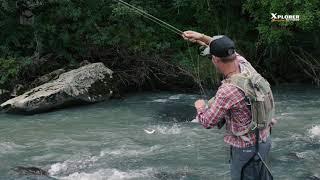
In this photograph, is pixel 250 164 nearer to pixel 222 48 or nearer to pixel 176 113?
pixel 222 48

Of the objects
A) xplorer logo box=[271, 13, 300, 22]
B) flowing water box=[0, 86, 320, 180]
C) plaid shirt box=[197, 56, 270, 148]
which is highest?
xplorer logo box=[271, 13, 300, 22]

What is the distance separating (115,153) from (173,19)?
816cm

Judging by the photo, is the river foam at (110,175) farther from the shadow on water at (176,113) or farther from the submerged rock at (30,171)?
the shadow on water at (176,113)

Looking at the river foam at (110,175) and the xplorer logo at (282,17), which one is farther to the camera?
the xplorer logo at (282,17)

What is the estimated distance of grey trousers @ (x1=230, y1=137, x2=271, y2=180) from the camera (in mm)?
3676

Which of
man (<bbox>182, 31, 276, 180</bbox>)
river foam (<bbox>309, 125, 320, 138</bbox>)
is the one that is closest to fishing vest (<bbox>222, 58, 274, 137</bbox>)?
man (<bbox>182, 31, 276, 180</bbox>)

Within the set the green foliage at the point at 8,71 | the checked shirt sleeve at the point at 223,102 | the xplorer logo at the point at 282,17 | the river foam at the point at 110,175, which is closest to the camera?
the checked shirt sleeve at the point at 223,102

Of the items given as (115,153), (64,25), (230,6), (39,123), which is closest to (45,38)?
(64,25)

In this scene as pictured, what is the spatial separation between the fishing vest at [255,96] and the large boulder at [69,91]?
8203 millimetres

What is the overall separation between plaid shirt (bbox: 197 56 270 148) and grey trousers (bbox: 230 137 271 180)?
0.16ft

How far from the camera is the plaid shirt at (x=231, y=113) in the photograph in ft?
11.6

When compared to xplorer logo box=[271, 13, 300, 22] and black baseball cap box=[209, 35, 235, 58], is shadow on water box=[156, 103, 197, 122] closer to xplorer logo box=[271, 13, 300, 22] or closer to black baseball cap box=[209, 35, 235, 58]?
xplorer logo box=[271, 13, 300, 22]

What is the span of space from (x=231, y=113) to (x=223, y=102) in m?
0.13

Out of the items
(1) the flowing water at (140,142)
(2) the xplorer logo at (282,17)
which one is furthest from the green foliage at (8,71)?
(2) the xplorer logo at (282,17)
